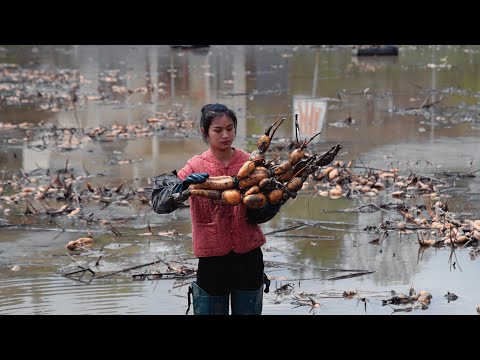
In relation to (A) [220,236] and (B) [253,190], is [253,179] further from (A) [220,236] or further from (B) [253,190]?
(A) [220,236]

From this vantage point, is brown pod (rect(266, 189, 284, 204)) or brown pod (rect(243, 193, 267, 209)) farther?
brown pod (rect(266, 189, 284, 204))

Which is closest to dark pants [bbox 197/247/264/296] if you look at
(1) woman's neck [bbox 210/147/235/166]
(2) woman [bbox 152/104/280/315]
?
(2) woman [bbox 152/104/280/315]

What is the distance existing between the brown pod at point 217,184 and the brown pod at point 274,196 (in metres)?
0.20

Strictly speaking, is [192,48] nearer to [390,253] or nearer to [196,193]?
[390,253]

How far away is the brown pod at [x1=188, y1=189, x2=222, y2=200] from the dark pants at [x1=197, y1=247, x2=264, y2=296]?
311mm

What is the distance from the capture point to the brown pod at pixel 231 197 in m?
4.75

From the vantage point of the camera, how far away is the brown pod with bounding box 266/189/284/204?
4832 mm

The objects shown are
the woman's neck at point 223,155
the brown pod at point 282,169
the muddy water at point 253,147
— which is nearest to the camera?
the woman's neck at point 223,155

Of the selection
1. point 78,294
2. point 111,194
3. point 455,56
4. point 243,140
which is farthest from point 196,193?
point 455,56

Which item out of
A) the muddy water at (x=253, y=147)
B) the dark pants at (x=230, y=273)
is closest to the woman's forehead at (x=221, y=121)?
the dark pants at (x=230, y=273)

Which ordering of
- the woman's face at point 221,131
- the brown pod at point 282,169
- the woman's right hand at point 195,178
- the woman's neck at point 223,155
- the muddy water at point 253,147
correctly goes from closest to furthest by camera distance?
the woman's right hand at point 195,178
the woman's face at point 221,131
the woman's neck at point 223,155
the brown pod at point 282,169
the muddy water at point 253,147

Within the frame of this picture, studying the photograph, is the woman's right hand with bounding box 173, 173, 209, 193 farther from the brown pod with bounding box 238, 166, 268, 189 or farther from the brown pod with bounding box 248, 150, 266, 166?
the brown pod with bounding box 248, 150, 266, 166

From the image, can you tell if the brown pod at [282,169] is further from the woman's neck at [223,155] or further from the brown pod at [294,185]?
the woman's neck at [223,155]

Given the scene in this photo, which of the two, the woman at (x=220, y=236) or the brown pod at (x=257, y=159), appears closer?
the woman at (x=220, y=236)
